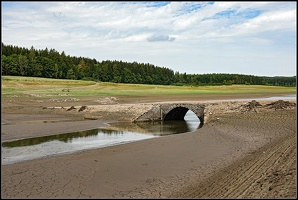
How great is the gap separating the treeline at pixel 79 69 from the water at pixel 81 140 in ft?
212

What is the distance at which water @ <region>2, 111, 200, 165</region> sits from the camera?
59.6 feet

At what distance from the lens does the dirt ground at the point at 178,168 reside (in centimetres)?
1086

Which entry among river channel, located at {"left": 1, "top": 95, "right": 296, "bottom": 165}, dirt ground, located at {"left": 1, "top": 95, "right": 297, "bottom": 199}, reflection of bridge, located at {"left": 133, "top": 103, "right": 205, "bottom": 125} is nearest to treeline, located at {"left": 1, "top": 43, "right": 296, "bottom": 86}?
reflection of bridge, located at {"left": 133, "top": 103, "right": 205, "bottom": 125}

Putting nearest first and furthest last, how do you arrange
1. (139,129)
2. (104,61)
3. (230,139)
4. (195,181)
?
1. (195,181)
2. (230,139)
3. (139,129)
4. (104,61)

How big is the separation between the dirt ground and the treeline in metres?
65.8

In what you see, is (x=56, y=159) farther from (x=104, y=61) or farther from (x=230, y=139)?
(x=104, y=61)

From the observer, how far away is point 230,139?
69.5ft

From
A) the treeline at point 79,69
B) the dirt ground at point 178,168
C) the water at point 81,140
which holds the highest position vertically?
the treeline at point 79,69

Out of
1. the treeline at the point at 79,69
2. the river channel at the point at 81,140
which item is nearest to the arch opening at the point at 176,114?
the river channel at the point at 81,140

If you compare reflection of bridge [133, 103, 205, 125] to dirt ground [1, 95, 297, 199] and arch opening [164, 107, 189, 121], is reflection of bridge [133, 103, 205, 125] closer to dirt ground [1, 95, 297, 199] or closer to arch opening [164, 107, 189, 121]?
arch opening [164, 107, 189, 121]

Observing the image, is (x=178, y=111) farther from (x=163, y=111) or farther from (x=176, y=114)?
(x=163, y=111)

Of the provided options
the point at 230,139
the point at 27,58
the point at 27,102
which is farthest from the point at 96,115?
the point at 27,58

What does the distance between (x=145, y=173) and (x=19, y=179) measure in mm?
4956

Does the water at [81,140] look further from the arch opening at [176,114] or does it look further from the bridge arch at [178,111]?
the arch opening at [176,114]
